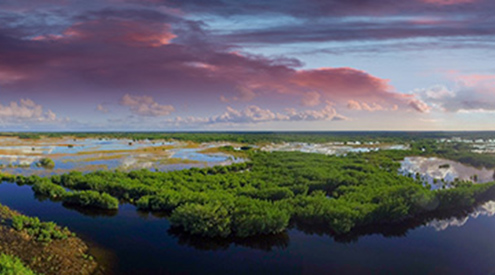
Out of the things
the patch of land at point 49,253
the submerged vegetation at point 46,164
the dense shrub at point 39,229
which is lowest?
the patch of land at point 49,253

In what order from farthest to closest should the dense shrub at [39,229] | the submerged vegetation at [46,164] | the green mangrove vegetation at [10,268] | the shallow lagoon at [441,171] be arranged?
the submerged vegetation at [46,164]
the shallow lagoon at [441,171]
the dense shrub at [39,229]
the green mangrove vegetation at [10,268]

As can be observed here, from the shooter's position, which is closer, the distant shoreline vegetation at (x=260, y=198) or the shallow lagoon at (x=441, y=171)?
the distant shoreline vegetation at (x=260, y=198)

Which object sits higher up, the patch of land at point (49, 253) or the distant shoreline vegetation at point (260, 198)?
the distant shoreline vegetation at point (260, 198)

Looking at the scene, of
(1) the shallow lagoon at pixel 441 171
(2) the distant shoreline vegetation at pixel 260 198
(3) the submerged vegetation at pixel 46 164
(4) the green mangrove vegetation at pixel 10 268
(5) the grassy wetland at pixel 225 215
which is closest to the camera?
(4) the green mangrove vegetation at pixel 10 268

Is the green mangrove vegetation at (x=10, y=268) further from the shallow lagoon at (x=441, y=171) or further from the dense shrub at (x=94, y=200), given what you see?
the shallow lagoon at (x=441, y=171)

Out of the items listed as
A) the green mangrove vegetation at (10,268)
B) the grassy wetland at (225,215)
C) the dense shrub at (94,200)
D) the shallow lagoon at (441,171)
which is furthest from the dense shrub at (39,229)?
the shallow lagoon at (441,171)

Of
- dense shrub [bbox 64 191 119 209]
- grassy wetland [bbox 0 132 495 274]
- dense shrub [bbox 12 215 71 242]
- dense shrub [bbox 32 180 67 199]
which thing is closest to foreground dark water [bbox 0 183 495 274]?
grassy wetland [bbox 0 132 495 274]

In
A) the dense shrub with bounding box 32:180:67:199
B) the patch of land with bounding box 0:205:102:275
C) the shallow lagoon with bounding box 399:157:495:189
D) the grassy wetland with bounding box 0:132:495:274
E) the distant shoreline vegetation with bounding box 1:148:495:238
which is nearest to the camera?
the patch of land with bounding box 0:205:102:275

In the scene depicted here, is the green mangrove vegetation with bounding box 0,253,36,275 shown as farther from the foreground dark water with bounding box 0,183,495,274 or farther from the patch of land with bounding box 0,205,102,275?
the foreground dark water with bounding box 0,183,495,274
